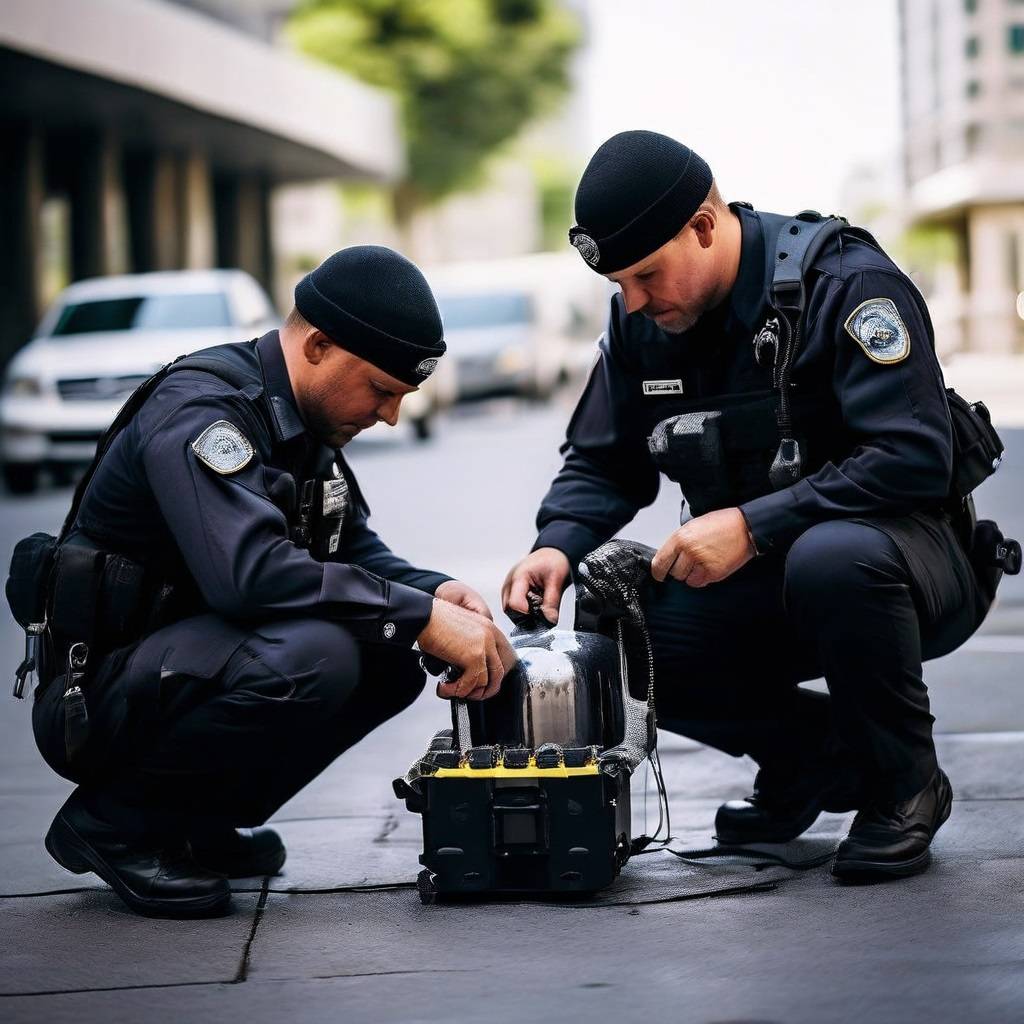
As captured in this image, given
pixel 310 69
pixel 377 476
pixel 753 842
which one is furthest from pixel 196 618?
pixel 310 69

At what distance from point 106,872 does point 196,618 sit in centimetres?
50

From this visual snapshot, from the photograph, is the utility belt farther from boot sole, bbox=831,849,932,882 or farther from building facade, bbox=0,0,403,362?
building facade, bbox=0,0,403,362

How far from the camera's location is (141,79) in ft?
71.8

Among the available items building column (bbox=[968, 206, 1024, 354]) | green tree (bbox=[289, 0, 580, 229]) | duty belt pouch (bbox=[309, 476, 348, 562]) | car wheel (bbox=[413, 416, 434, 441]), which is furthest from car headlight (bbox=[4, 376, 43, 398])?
building column (bbox=[968, 206, 1024, 354])

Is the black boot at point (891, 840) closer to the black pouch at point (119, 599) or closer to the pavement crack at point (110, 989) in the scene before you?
the pavement crack at point (110, 989)

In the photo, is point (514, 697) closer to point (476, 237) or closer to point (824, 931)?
point (824, 931)

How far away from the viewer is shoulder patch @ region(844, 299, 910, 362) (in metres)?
3.22

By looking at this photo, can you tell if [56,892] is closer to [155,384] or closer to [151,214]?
[155,384]

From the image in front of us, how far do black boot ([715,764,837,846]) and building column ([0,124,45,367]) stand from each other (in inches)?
832

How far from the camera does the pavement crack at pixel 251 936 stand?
9.24 ft

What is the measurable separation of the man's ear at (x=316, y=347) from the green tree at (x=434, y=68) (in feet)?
138

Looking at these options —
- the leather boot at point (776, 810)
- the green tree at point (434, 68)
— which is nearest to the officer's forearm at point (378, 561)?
the leather boot at point (776, 810)

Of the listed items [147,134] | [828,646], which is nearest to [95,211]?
[147,134]

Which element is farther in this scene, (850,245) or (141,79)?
(141,79)
